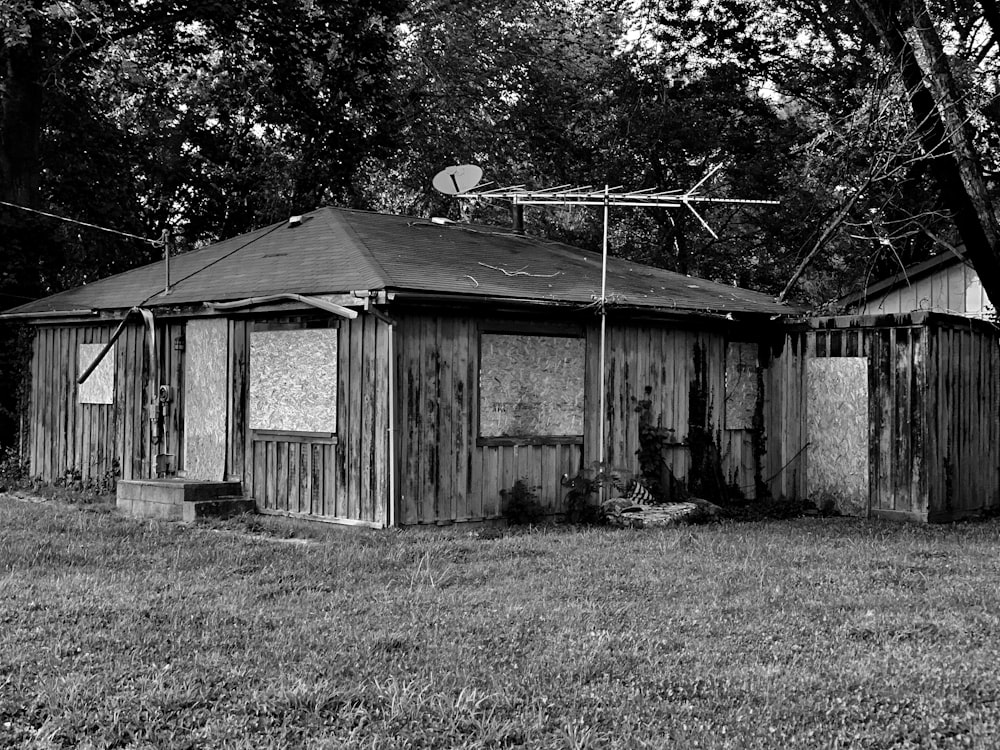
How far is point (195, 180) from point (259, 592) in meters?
22.6

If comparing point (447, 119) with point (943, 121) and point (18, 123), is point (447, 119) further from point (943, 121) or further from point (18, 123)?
point (943, 121)

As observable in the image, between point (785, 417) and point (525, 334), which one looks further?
point (785, 417)

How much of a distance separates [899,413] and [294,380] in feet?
23.3

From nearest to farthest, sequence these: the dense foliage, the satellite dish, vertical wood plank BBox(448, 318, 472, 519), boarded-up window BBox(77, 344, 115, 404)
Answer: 1. vertical wood plank BBox(448, 318, 472, 519)
2. the satellite dish
3. boarded-up window BBox(77, 344, 115, 404)
4. the dense foliage

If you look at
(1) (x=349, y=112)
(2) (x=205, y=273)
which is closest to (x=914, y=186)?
(1) (x=349, y=112)

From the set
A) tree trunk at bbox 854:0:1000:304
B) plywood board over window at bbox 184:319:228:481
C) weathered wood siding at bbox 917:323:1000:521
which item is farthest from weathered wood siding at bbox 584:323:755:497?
plywood board over window at bbox 184:319:228:481

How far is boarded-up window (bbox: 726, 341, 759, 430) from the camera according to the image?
14.5m

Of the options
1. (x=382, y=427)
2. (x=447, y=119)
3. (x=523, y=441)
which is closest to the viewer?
(x=382, y=427)

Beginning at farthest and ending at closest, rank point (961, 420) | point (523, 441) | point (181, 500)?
point (961, 420)
point (523, 441)
point (181, 500)

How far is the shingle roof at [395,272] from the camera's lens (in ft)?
40.3

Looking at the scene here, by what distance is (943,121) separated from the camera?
42.0 feet

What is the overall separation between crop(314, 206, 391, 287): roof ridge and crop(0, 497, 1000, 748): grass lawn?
282 centimetres

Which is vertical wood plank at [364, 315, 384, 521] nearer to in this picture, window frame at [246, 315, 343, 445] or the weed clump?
window frame at [246, 315, 343, 445]

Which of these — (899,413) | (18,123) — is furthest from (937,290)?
(18,123)
